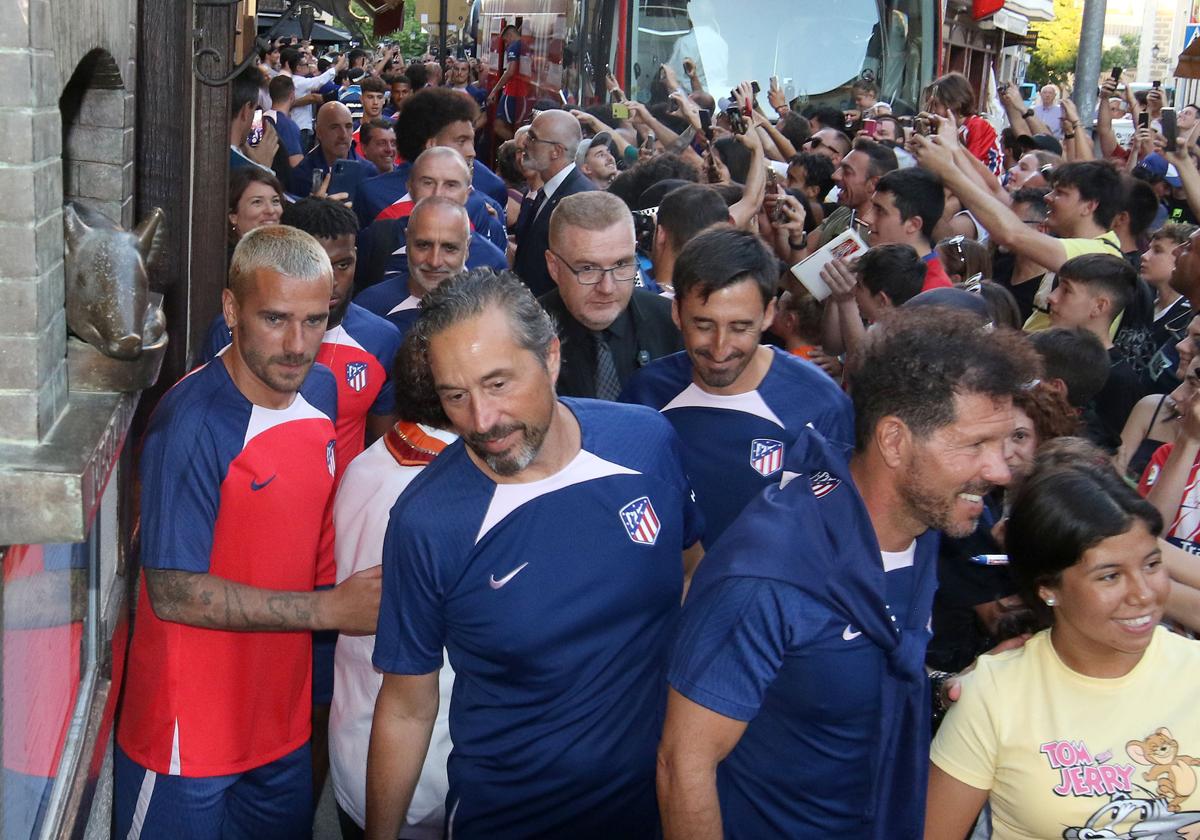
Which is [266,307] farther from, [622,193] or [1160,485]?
[622,193]

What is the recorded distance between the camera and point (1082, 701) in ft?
9.45

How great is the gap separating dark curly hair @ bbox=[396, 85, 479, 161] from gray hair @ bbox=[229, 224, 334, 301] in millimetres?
4333

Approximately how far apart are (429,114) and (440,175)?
1.65m

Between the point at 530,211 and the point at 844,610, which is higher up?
the point at 530,211

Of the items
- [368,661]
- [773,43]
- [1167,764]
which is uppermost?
[773,43]

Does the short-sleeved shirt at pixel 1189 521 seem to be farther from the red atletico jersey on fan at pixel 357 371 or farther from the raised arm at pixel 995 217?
the red atletico jersey on fan at pixel 357 371

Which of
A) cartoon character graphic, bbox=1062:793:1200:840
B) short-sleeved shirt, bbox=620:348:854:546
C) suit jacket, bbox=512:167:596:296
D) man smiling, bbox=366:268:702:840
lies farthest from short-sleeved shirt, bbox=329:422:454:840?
suit jacket, bbox=512:167:596:296

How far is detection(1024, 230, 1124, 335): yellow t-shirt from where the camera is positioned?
603 cm

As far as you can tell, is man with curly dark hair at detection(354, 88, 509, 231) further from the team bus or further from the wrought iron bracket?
the team bus

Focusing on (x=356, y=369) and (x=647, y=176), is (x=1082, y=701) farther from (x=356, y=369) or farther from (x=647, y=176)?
(x=647, y=176)

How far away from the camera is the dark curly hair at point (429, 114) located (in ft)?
26.4

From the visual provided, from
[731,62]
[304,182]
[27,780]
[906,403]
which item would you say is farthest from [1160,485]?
[731,62]

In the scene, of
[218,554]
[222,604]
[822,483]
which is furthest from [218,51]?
[822,483]

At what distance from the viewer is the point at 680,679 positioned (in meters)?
2.57
